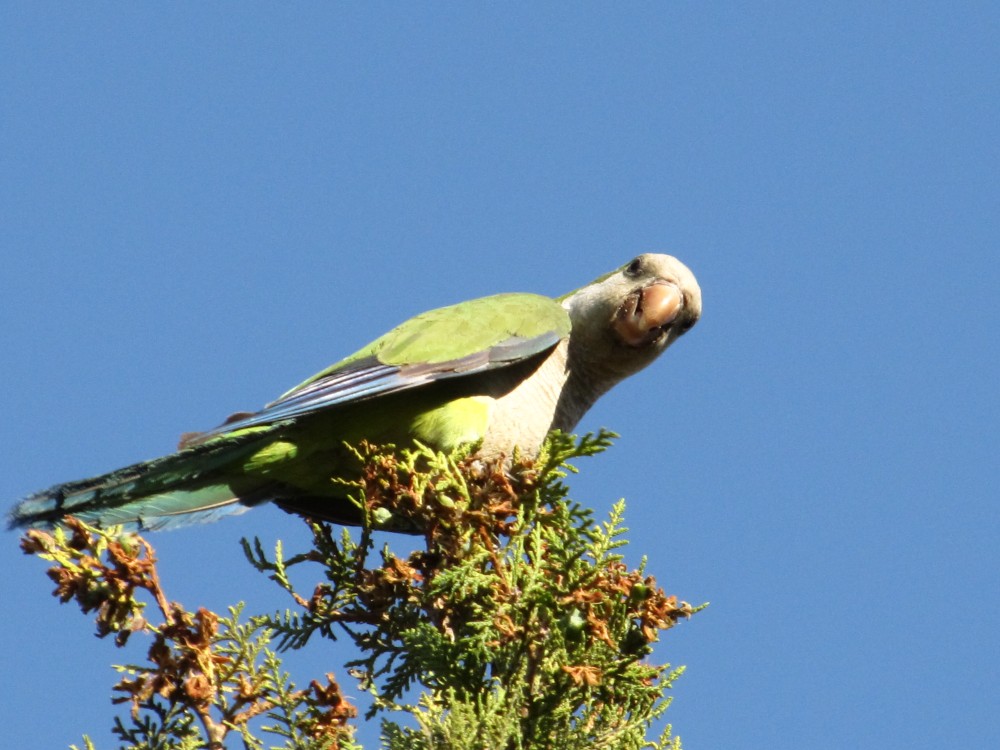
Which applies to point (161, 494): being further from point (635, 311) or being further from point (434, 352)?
point (635, 311)

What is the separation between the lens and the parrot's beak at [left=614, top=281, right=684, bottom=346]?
6777mm

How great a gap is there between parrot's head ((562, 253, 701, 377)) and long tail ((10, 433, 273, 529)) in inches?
84.3

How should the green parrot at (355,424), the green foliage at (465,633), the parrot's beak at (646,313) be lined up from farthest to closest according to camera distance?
the parrot's beak at (646,313)
the green parrot at (355,424)
the green foliage at (465,633)

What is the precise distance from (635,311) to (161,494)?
9.31 feet

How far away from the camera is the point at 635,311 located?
6.79 meters

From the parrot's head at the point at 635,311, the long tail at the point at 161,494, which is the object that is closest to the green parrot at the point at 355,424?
the long tail at the point at 161,494

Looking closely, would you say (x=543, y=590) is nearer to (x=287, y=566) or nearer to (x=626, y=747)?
(x=626, y=747)

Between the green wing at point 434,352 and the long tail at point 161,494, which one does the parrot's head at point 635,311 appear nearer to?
the green wing at point 434,352

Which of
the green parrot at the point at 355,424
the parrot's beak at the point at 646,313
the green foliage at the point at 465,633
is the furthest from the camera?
the parrot's beak at the point at 646,313

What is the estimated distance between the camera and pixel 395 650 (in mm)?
4773

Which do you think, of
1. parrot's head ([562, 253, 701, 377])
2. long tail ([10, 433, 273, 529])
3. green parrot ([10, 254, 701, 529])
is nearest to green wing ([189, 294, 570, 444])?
green parrot ([10, 254, 701, 529])

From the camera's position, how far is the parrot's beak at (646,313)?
6.78 m

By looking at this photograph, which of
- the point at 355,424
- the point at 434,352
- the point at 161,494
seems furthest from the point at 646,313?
the point at 161,494

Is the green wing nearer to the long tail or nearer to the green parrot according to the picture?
the green parrot
